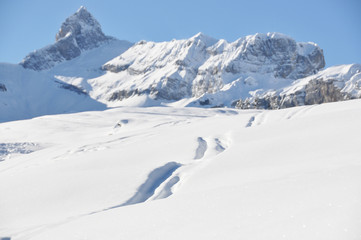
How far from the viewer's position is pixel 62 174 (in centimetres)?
849

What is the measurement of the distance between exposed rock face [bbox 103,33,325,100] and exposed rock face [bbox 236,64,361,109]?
31.9m

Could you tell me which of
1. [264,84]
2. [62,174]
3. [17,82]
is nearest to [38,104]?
[17,82]

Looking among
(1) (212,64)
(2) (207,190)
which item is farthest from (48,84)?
(2) (207,190)

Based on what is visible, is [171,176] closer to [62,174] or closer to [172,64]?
[62,174]

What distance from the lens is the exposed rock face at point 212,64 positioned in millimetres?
141250

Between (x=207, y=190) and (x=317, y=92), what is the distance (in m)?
101

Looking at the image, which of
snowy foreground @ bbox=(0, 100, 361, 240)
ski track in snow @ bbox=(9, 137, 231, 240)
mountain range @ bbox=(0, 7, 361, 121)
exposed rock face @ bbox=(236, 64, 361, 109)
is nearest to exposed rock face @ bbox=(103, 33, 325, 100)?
mountain range @ bbox=(0, 7, 361, 121)

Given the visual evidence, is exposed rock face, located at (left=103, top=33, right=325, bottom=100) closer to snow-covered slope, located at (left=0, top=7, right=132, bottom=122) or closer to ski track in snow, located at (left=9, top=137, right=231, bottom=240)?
snow-covered slope, located at (left=0, top=7, right=132, bottom=122)

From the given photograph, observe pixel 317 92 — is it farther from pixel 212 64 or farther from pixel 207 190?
pixel 207 190

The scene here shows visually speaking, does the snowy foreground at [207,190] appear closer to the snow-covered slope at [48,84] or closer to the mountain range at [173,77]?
the mountain range at [173,77]

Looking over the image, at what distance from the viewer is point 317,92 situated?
9762 centimetres

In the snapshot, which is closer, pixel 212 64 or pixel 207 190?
pixel 207 190

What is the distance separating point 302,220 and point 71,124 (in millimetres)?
51396

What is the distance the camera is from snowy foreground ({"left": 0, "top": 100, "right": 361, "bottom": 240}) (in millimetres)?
3697
